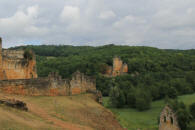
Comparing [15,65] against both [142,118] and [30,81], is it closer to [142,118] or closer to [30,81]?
[30,81]

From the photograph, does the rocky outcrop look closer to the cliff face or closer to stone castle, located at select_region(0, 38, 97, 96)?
stone castle, located at select_region(0, 38, 97, 96)

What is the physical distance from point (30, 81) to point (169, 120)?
49.6 feet

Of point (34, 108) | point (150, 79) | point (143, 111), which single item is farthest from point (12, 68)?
point (150, 79)

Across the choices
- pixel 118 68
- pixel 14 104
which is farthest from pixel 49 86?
pixel 118 68

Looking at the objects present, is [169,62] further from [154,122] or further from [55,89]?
[55,89]

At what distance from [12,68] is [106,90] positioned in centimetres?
4751

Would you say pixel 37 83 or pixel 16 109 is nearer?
pixel 16 109

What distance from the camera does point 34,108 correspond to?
1667cm

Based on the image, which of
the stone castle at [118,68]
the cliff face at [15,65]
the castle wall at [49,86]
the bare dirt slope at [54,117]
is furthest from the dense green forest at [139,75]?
the bare dirt slope at [54,117]

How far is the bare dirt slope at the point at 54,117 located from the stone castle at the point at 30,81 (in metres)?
1.08

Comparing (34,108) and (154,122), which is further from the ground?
(34,108)

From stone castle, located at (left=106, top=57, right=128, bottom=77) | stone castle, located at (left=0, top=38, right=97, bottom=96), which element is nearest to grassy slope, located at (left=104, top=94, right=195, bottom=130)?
stone castle, located at (left=0, top=38, right=97, bottom=96)

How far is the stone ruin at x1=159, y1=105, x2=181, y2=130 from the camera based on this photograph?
26.3 metres

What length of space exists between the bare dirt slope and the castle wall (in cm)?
91
